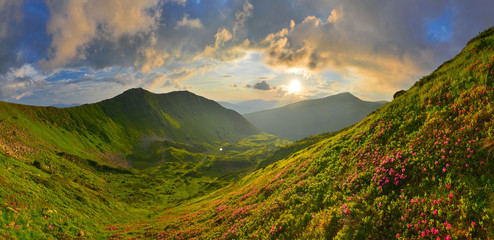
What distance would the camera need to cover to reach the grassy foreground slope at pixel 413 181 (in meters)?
7.90

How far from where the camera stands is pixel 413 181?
34.3ft

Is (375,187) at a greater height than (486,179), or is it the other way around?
(486,179)

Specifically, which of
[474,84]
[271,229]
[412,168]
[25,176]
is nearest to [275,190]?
[271,229]

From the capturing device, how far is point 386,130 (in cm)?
1702

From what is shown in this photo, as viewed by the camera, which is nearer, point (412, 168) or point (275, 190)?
point (412, 168)

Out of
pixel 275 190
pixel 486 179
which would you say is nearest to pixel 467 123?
pixel 486 179

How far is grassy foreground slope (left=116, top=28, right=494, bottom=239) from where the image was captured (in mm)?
7898

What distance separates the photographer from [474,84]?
43.7 feet

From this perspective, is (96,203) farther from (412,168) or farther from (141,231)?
(412,168)

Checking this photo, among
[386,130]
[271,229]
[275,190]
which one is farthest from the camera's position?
[275,190]

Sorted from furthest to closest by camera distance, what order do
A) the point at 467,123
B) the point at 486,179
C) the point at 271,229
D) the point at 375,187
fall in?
the point at 271,229 → the point at 375,187 → the point at 467,123 → the point at 486,179

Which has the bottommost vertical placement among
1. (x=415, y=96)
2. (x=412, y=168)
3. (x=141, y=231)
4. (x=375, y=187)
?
(x=141, y=231)

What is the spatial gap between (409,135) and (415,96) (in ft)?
25.1

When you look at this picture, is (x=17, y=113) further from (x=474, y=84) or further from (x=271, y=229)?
(x=474, y=84)
